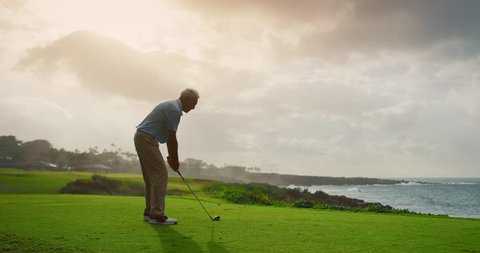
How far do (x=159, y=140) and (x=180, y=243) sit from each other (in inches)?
124

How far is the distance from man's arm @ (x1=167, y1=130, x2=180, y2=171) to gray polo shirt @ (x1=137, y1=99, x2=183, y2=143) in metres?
0.11

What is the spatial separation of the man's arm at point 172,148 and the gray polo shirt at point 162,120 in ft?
0.36

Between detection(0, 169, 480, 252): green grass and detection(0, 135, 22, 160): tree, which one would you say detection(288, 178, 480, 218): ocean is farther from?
detection(0, 135, 22, 160): tree

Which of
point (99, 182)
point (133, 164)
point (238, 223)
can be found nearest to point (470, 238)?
point (238, 223)

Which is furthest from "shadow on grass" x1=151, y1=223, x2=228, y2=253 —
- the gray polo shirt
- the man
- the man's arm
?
the gray polo shirt

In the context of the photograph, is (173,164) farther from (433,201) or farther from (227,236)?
(433,201)

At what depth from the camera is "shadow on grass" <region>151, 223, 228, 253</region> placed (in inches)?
187

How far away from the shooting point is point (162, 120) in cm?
786

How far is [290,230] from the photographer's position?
6457mm

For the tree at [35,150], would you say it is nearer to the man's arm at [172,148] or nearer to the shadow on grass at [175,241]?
the man's arm at [172,148]

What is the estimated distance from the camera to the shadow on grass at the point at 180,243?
4.75 meters

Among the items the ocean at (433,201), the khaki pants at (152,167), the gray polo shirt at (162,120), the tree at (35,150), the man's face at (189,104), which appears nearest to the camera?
the khaki pants at (152,167)

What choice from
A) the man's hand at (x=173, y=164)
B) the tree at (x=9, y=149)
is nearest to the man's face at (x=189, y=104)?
the man's hand at (x=173, y=164)

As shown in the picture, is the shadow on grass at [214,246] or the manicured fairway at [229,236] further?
the manicured fairway at [229,236]
